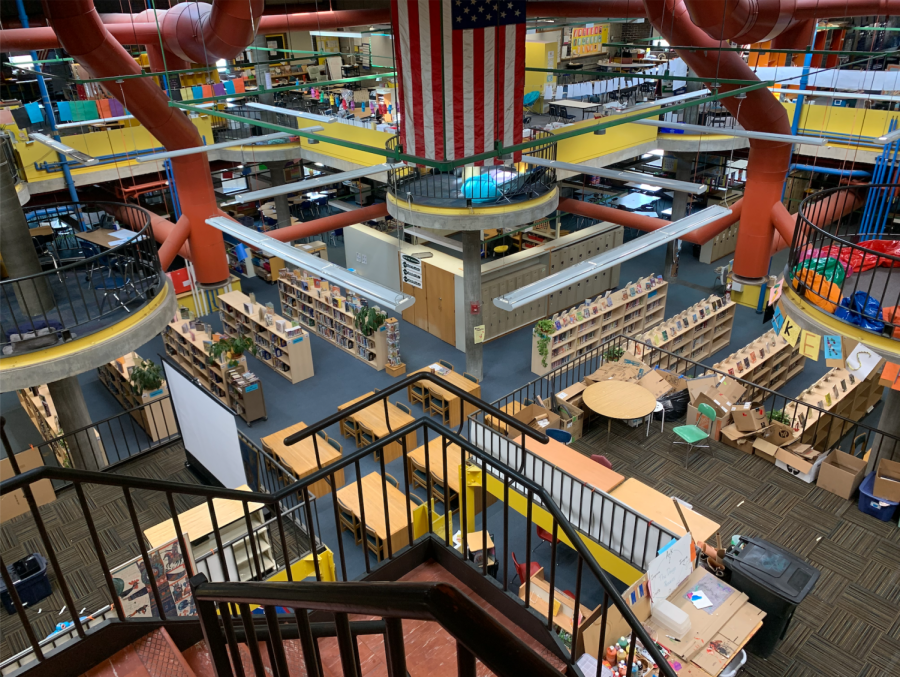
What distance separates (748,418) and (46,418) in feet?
32.2

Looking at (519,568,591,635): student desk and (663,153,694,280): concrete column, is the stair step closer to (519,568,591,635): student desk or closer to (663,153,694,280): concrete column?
(519,568,591,635): student desk

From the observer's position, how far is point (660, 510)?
671 centimetres

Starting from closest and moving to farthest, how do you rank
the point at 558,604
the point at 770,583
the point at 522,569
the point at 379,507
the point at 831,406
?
the point at 770,583 < the point at 558,604 < the point at 522,569 < the point at 379,507 < the point at 831,406

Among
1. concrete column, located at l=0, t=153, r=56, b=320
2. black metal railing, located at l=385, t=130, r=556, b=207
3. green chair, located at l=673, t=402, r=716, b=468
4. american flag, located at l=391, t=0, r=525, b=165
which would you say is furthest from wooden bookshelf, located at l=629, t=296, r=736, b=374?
concrete column, located at l=0, t=153, r=56, b=320

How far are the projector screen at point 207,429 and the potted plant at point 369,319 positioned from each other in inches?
172

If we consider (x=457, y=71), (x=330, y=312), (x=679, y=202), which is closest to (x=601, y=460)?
(x=457, y=71)

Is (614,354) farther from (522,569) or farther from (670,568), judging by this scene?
(670,568)

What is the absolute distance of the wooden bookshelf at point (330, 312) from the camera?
1240 centimetres

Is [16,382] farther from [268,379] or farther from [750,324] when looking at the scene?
[750,324]

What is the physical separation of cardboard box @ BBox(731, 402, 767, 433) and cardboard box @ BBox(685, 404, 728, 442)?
200mm

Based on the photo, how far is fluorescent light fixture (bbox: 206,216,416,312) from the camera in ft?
25.1

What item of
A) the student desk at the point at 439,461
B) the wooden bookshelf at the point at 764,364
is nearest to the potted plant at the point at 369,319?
the student desk at the point at 439,461

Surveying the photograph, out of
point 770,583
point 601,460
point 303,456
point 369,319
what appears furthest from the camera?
point 369,319

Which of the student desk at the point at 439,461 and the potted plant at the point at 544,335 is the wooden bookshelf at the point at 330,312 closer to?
the potted plant at the point at 544,335
